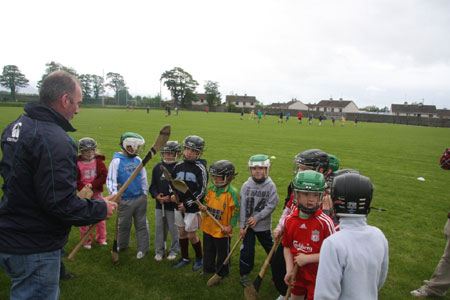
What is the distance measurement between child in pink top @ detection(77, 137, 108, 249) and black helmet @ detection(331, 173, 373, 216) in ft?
15.4

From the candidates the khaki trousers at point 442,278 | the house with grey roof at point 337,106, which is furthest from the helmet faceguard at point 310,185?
the house with grey roof at point 337,106

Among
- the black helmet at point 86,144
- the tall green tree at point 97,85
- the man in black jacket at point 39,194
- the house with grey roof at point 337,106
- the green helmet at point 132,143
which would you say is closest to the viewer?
the man in black jacket at point 39,194

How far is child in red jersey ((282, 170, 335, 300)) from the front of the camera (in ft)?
9.94

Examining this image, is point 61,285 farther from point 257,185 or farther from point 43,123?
point 257,185

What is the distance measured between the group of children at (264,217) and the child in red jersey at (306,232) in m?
0.01

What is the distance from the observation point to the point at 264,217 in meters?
4.34

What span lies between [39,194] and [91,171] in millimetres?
3417

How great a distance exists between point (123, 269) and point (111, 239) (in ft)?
4.10

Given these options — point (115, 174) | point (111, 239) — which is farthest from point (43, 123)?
point (111, 239)

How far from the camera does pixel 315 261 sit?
303 cm

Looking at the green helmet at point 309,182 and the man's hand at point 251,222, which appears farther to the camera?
the man's hand at point 251,222

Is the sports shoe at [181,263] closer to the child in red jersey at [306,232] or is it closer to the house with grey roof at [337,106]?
the child in red jersey at [306,232]

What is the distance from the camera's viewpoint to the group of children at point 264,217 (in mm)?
2178

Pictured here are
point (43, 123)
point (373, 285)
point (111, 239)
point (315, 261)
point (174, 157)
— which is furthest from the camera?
point (111, 239)
